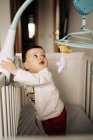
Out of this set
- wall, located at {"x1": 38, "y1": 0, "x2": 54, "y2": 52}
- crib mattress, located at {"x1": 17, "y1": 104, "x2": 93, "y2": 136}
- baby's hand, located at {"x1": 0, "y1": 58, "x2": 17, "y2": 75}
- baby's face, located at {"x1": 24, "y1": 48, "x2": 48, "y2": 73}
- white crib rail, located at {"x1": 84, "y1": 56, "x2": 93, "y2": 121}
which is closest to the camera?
baby's hand, located at {"x1": 0, "y1": 58, "x2": 17, "y2": 75}

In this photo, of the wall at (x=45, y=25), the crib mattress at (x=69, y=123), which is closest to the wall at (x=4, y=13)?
the crib mattress at (x=69, y=123)

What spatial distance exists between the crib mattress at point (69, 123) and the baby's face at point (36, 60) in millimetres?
295

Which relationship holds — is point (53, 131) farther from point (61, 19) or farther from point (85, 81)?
point (61, 19)

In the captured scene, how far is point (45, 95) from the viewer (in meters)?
0.88

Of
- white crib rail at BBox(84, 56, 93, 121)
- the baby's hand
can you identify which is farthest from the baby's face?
white crib rail at BBox(84, 56, 93, 121)

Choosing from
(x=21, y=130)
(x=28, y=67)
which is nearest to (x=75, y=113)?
(x=21, y=130)

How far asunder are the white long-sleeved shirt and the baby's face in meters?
0.03

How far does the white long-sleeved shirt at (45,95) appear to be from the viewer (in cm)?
83

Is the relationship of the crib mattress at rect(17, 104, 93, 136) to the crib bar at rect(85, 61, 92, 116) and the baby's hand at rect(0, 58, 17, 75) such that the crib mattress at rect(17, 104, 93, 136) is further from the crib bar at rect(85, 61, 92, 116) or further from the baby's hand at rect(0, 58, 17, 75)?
the baby's hand at rect(0, 58, 17, 75)

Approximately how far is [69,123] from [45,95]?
1.24ft

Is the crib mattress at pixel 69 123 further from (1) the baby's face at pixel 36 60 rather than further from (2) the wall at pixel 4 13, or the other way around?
(2) the wall at pixel 4 13

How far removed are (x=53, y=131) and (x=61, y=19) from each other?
185 cm

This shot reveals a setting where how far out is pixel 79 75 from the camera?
140 centimetres

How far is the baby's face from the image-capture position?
873 millimetres
